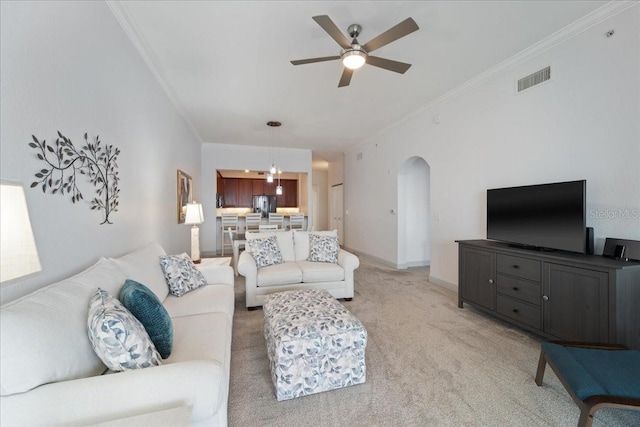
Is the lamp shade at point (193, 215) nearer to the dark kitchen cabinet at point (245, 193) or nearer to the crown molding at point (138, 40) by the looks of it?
the crown molding at point (138, 40)

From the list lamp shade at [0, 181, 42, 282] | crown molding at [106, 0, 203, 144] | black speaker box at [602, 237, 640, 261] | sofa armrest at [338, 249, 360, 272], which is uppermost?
crown molding at [106, 0, 203, 144]

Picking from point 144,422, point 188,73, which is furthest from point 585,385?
point 188,73

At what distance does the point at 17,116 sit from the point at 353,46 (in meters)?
2.19

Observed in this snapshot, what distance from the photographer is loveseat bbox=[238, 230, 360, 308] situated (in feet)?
10.4

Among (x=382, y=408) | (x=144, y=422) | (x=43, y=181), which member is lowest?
(x=382, y=408)

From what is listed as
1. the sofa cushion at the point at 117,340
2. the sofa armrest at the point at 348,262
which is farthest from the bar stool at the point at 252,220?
the sofa cushion at the point at 117,340

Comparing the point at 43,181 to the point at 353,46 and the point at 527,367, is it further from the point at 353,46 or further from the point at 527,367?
the point at 527,367

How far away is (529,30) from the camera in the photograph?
2.52 m

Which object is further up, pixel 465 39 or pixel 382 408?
pixel 465 39

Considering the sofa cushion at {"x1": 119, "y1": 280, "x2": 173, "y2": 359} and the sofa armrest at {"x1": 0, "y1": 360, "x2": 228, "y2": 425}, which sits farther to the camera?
the sofa cushion at {"x1": 119, "y1": 280, "x2": 173, "y2": 359}

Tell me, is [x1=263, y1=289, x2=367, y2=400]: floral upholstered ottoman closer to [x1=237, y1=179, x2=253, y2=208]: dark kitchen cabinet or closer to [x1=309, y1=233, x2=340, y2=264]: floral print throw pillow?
[x1=309, y1=233, x2=340, y2=264]: floral print throw pillow

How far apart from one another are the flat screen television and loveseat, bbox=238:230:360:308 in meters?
1.74

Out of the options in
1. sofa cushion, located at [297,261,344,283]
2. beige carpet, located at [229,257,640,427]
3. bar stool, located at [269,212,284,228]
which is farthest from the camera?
bar stool, located at [269,212,284,228]

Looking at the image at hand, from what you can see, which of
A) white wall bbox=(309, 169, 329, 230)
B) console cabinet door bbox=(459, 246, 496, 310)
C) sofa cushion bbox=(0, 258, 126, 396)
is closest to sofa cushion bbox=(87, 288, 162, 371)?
sofa cushion bbox=(0, 258, 126, 396)
